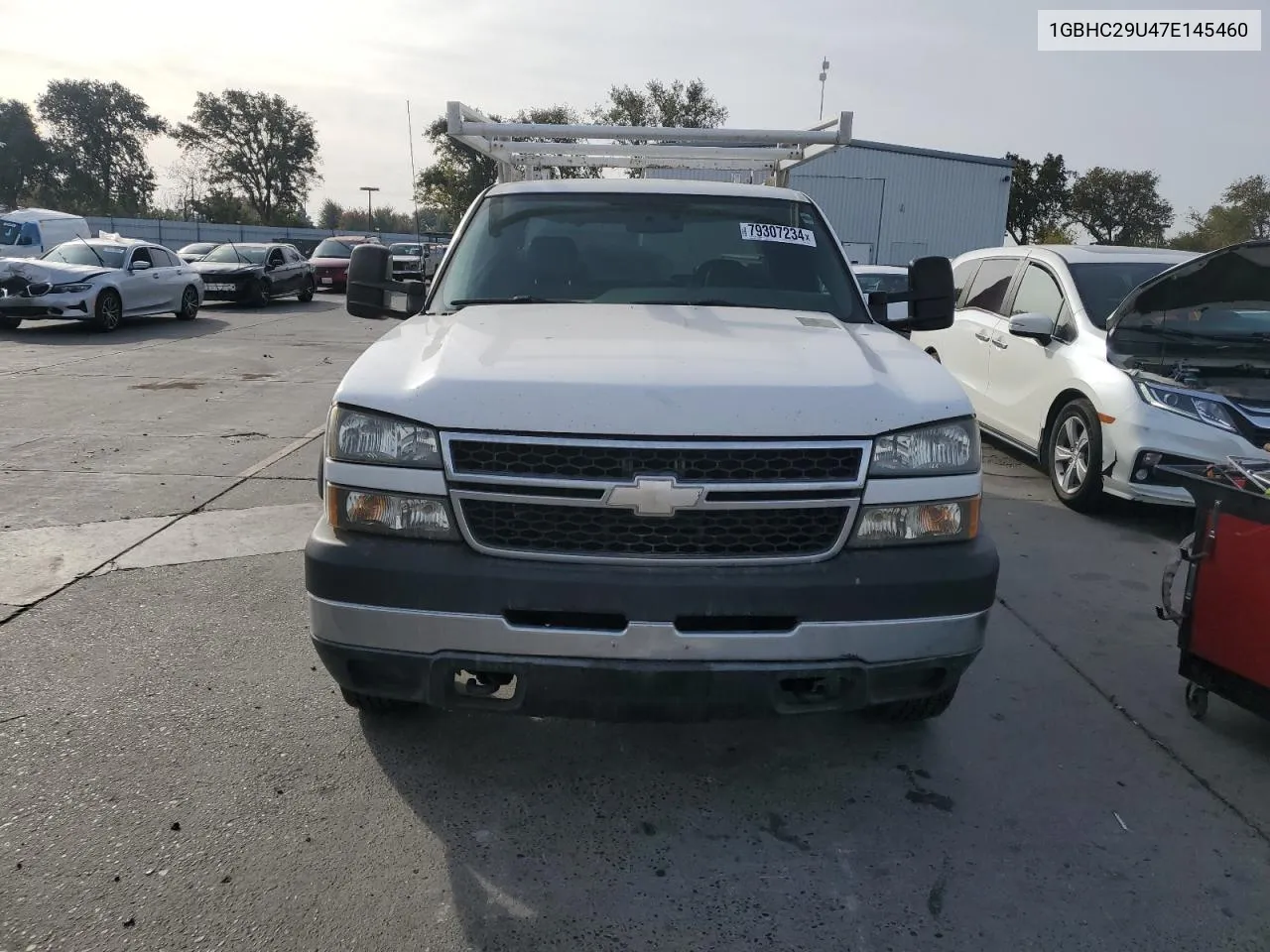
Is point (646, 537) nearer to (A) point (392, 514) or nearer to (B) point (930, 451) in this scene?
(A) point (392, 514)

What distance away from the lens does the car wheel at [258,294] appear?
2301 cm

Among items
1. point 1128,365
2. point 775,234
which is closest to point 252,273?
point 1128,365

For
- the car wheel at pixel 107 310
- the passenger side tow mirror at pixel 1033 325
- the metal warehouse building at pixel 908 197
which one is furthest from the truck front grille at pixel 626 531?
the metal warehouse building at pixel 908 197

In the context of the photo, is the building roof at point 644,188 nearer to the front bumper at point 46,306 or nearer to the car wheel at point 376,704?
the car wheel at point 376,704

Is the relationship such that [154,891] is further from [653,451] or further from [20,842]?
[653,451]

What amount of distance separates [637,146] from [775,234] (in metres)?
2.76

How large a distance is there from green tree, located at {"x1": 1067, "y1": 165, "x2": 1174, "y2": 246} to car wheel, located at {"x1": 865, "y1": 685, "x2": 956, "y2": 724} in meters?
67.9

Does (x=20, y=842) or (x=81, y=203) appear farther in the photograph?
(x=81, y=203)

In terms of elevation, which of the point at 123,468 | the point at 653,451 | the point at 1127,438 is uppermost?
the point at 653,451

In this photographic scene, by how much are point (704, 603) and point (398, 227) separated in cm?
8558

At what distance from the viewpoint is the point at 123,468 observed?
Result: 6.98 metres

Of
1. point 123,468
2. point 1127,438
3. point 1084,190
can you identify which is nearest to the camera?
point 1127,438

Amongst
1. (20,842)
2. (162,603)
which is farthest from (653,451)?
(162,603)

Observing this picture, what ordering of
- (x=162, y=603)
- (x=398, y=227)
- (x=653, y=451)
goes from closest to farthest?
(x=653, y=451)
(x=162, y=603)
(x=398, y=227)
